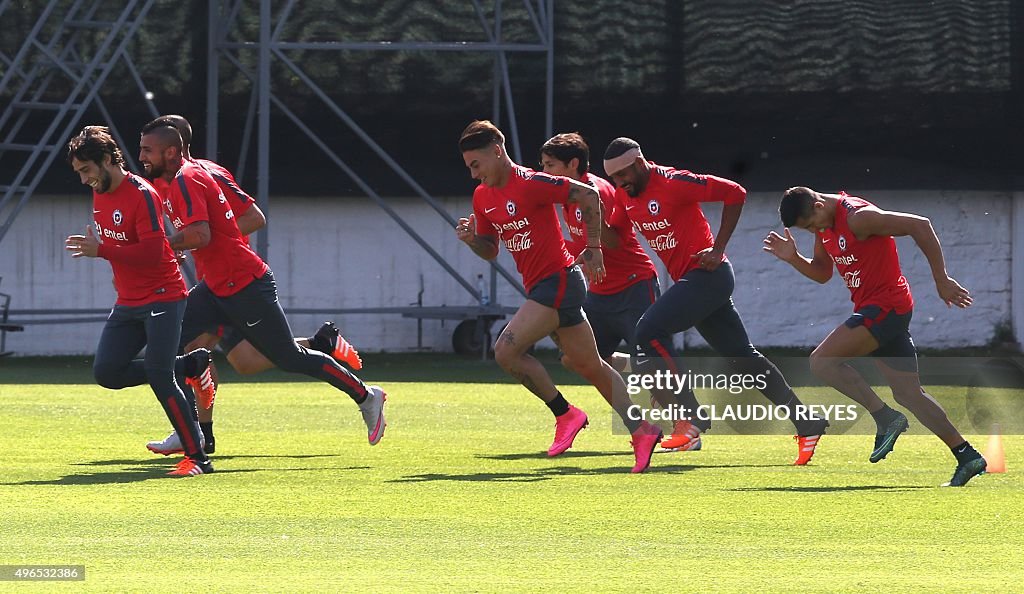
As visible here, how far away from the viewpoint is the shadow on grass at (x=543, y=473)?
392 inches

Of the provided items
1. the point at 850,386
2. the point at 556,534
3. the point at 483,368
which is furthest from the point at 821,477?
the point at 483,368

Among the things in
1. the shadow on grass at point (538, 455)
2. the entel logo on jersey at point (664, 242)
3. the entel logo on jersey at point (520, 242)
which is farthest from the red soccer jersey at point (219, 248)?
the entel logo on jersey at point (664, 242)

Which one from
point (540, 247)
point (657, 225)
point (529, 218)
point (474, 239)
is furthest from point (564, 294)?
point (657, 225)

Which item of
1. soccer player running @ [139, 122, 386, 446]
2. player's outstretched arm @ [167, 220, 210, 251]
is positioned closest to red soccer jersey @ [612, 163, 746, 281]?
soccer player running @ [139, 122, 386, 446]

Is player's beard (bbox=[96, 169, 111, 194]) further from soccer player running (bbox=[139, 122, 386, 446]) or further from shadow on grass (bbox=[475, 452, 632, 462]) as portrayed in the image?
shadow on grass (bbox=[475, 452, 632, 462])

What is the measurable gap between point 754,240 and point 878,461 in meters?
13.4

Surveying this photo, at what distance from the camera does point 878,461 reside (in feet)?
35.6

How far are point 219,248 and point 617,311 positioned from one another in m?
2.74

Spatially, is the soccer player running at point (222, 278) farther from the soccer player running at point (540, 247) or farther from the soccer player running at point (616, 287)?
the soccer player running at point (616, 287)

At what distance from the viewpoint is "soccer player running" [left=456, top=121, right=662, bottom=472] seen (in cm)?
1053

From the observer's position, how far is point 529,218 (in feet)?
35.0

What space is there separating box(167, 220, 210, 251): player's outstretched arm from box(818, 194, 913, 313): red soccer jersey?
3.36 m

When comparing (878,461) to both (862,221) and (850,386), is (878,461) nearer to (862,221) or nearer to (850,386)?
(850,386)

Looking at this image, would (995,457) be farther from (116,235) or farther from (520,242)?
(116,235)
